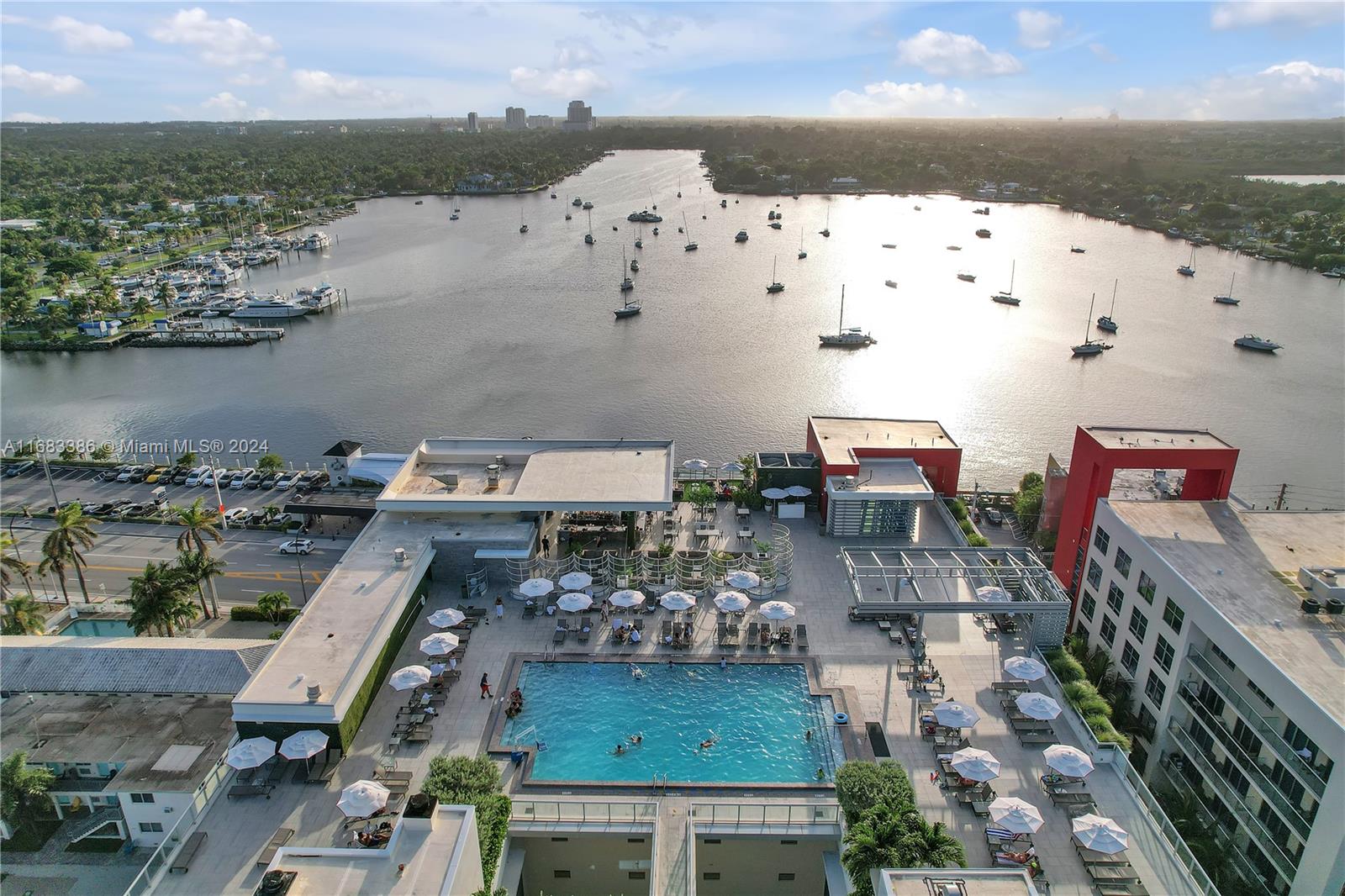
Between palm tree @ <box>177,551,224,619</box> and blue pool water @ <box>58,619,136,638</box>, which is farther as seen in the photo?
blue pool water @ <box>58,619,136,638</box>

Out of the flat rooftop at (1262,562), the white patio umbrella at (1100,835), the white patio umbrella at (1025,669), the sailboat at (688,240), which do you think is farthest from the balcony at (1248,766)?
the sailboat at (688,240)

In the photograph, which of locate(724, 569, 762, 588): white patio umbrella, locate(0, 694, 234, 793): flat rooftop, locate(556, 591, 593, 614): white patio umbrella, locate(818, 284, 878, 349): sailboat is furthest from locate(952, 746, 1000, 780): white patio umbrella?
locate(818, 284, 878, 349): sailboat

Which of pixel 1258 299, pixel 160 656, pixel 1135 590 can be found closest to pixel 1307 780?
pixel 1135 590

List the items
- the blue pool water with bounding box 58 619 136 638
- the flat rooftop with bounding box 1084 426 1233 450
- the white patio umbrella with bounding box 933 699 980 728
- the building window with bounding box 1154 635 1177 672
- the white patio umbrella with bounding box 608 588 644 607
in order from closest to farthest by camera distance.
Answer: the white patio umbrella with bounding box 933 699 980 728 < the building window with bounding box 1154 635 1177 672 < the white patio umbrella with bounding box 608 588 644 607 < the flat rooftop with bounding box 1084 426 1233 450 < the blue pool water with bounding box 58 619 136 638

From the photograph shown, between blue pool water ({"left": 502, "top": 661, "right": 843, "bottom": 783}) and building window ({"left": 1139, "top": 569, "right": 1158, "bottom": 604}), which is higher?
building window ({"left": 1139, "top": 569, "right": 1158, "bottom": 604})

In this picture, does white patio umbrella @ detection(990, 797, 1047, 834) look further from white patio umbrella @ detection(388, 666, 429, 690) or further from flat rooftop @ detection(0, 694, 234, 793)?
flat rooftop @ detection(0, 694, 234, 793)

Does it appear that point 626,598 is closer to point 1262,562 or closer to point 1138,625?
point 1138,625

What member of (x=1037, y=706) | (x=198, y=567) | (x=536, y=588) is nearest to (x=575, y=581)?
(x=536, y=588)
